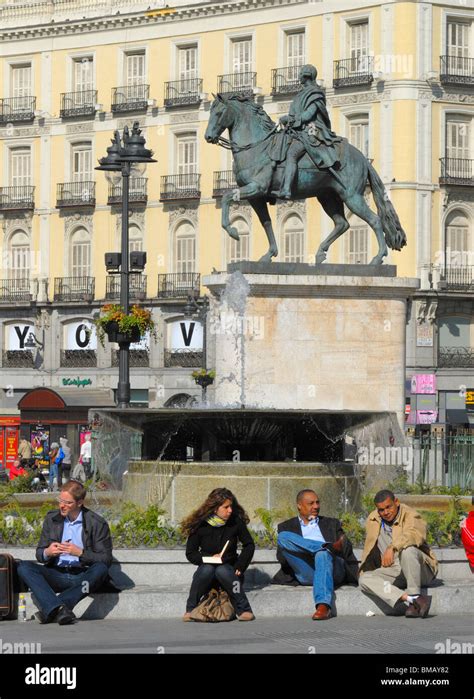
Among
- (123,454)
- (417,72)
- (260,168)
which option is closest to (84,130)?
(417,72)

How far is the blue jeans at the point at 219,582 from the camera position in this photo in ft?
58.4

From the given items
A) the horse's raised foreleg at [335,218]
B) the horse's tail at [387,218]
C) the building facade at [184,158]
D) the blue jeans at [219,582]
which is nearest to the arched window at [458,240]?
the building facade at [184,158]

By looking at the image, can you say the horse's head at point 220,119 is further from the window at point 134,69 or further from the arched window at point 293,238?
the window at point 134,69

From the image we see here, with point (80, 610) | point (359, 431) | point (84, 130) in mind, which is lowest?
point (80, 610)

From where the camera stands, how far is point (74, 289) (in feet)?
257

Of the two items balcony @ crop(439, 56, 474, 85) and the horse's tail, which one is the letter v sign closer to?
balcony @ crop(439, 56, 474, 85)

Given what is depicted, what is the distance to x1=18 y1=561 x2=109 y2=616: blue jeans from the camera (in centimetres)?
1769

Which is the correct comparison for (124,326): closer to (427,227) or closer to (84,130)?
(427,227)

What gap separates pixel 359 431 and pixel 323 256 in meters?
7.69

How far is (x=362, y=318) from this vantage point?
29391mm

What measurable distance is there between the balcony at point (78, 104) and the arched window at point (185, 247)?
6.36 metres

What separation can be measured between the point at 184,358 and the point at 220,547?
189ft

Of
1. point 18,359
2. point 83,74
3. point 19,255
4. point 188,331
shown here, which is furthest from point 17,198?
point 188,331

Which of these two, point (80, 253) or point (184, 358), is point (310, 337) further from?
point (80, 253)
